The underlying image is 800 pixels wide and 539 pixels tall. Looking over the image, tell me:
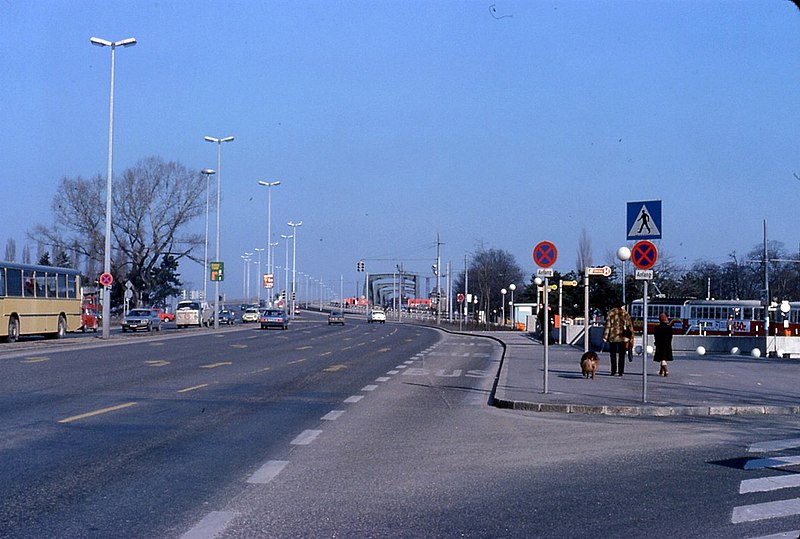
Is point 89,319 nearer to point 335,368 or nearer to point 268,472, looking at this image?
point 335,368

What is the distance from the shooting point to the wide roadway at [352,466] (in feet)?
23.9

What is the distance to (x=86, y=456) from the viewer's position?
1015 centimetres

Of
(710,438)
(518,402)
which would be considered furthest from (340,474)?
(518,402)

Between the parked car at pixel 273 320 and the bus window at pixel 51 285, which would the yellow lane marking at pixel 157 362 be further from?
the parked car at pixel 273 320

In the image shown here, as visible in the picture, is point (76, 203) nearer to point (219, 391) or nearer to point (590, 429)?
point (219, 391)

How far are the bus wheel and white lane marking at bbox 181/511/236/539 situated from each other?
33898 millimetres

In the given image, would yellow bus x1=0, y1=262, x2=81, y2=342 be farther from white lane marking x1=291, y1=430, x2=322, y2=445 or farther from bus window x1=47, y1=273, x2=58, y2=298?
white lane marking x1=291, y1=430, x2=322, y2=445

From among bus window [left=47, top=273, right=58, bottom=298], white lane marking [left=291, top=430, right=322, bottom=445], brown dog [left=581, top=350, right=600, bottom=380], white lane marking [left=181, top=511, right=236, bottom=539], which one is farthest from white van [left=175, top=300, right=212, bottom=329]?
white lane marking [left=181, top=511, right=236, bottom=539]

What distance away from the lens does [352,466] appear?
32.6 feet

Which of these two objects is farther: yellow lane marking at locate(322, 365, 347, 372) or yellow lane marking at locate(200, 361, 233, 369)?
yellow lane marking at locate(200, 361, 233, 369)

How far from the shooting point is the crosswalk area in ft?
25.6

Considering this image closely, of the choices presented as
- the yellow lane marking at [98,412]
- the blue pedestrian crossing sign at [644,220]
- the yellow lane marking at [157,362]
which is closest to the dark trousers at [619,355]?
the blue pedestrian crossing sign at [644,220]

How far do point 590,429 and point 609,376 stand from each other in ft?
34.0

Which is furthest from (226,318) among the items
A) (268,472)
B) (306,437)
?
(268,472)
